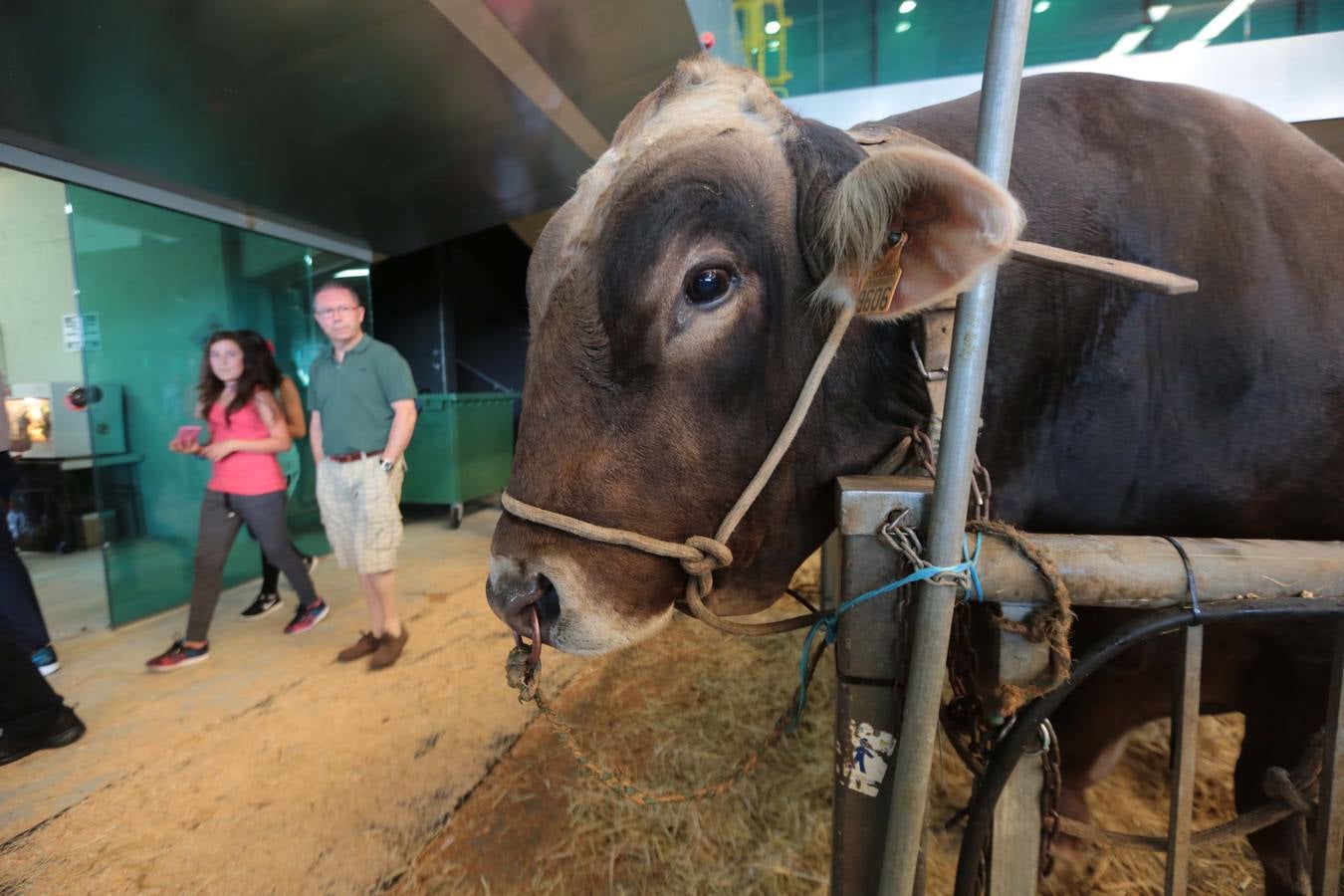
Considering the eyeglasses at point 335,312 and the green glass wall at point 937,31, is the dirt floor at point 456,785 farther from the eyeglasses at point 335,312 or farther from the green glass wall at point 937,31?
the green glass wall at point 937,31

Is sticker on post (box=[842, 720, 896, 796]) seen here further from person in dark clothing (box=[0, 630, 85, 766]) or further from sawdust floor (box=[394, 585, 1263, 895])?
person in dark clothing (box=[0, 630, 85, 766])

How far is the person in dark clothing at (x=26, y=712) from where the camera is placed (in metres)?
2.62

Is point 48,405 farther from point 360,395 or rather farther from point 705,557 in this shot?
point 705,557

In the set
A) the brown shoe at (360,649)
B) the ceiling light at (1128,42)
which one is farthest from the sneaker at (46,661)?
the ceiling light at (1128,42)

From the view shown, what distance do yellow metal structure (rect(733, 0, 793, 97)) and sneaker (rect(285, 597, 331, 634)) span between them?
622 cm

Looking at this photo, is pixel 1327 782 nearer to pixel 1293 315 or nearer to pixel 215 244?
pixel 1293 315

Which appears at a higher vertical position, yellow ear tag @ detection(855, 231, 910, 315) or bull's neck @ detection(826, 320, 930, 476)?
yellow ear tag @ detection(855, 231, 910, 315)

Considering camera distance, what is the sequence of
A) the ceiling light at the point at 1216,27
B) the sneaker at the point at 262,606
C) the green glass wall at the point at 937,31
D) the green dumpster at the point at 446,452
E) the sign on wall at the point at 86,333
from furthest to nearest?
the green dumpster at the point at 446,452, the ceiling light at the point at 1216,27, the green glass wall at the point at 937,31, the sneaker at the point at 262,606, the sign on wall at the point at 86,333

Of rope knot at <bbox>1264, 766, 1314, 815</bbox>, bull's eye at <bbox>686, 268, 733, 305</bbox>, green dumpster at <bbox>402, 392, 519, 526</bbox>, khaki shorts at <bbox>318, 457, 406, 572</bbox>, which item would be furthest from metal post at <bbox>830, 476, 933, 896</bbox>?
green dumpster at <bbox>402, 392, 519, 526</bbox>

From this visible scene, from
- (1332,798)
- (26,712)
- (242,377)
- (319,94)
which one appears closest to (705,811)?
(1332,798)

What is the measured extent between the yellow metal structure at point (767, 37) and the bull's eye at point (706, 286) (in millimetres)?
6001

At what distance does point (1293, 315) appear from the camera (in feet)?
4.18

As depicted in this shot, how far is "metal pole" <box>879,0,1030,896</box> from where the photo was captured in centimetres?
81

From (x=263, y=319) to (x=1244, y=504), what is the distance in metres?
6.40
